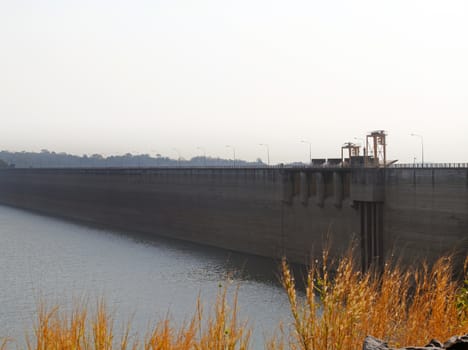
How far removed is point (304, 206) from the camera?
44.2 meters

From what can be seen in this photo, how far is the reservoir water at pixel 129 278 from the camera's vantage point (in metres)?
27.0

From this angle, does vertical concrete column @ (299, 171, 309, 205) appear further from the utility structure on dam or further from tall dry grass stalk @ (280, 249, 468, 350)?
tall dry grass stalk @ (280, 249, 468, 350)

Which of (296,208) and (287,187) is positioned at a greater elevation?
(287,187)

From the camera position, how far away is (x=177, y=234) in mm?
59531

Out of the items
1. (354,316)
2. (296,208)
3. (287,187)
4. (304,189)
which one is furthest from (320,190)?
(354,316)

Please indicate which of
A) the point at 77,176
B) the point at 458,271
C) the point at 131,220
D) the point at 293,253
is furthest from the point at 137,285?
the point at 77,176

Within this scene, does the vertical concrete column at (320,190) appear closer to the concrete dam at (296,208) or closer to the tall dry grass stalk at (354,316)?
the concrete dam at (296,208)

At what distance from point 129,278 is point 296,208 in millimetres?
14386

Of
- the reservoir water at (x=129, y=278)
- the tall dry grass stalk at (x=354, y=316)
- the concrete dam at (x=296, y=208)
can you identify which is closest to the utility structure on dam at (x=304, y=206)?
the concrete dam at (x=296, y=208)

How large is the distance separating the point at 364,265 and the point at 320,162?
574 inches

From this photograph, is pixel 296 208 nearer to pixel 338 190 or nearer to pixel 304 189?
pixel 304 189

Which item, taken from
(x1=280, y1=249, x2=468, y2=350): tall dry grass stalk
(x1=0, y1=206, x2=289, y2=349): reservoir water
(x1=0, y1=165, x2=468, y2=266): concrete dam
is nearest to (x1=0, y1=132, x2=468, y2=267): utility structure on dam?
(x1=0, y1=165, x2=468, y2=266): concrete dam

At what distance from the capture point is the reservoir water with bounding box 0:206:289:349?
2698cm

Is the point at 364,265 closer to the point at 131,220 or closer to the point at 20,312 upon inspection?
the point at 20,312
